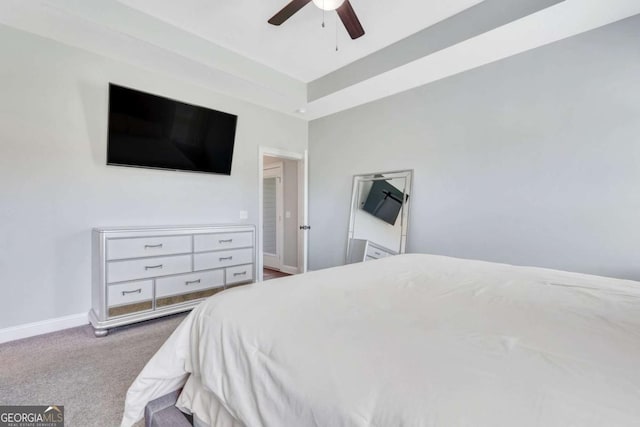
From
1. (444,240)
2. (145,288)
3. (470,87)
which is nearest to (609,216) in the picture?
(444,240)

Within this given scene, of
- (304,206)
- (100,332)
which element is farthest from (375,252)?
(100,332)

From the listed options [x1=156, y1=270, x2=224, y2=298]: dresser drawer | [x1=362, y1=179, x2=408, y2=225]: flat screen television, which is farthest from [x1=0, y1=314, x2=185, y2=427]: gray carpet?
[x1=362, y1=179, x2=408, y2=225]: flat screen television

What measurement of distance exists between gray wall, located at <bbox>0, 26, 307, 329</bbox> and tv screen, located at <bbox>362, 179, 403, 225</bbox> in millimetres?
2499

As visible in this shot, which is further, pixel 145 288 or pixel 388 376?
pixel 145 288

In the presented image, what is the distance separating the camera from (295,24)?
2.68m

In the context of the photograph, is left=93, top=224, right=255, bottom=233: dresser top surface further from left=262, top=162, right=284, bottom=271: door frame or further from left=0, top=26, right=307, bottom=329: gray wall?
left=262, top=162, right=284, bottom=271: door frame

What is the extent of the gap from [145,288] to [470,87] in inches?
151

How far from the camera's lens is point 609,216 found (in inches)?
87.0

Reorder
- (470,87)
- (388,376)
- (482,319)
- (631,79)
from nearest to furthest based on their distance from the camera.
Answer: (388,376) < (482,319) < (631,79) < (470,87)

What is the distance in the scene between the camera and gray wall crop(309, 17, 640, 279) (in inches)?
85.7

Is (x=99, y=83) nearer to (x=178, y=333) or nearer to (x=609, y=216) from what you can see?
(x=178, y=333)
